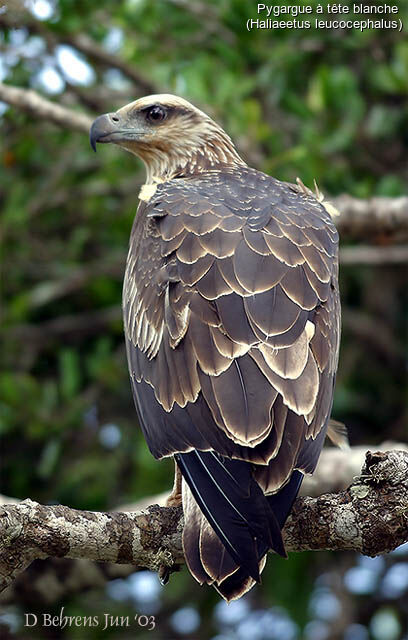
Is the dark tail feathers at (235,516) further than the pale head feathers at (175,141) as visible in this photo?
No

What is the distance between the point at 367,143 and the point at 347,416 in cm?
205

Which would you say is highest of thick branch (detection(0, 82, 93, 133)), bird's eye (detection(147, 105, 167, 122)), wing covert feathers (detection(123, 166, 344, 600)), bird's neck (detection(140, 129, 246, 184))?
thick branch (detection(0, 82, 93, 133))

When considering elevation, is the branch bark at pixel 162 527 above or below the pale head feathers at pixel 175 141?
below

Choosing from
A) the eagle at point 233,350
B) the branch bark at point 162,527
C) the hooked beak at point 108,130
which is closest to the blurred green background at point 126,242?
the hooked beak at point 108,130

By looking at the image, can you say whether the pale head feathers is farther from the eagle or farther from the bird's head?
the eagle

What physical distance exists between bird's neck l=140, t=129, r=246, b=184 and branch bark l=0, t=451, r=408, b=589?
270 centimetres

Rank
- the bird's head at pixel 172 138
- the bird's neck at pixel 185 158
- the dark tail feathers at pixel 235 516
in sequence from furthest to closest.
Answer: the bird's neck at pixel 185 158 → the bird's head at pixel 172 138 → the dark tail feathers at pixel 235 516

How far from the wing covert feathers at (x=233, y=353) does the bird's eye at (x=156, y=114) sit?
111 cm

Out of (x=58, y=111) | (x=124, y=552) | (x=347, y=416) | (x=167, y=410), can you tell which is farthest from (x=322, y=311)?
(x=347, y=416)

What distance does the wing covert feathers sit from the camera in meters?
3.63

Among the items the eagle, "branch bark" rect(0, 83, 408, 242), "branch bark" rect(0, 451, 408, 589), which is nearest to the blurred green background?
"branch bark" rect(0, 83, 408, 242)

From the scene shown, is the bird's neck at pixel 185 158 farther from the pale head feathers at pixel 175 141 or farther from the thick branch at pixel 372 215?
the thick branch at pixel 372 215

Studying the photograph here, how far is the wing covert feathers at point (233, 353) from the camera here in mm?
3635

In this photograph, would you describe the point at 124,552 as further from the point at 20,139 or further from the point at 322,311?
the point at 20,139
